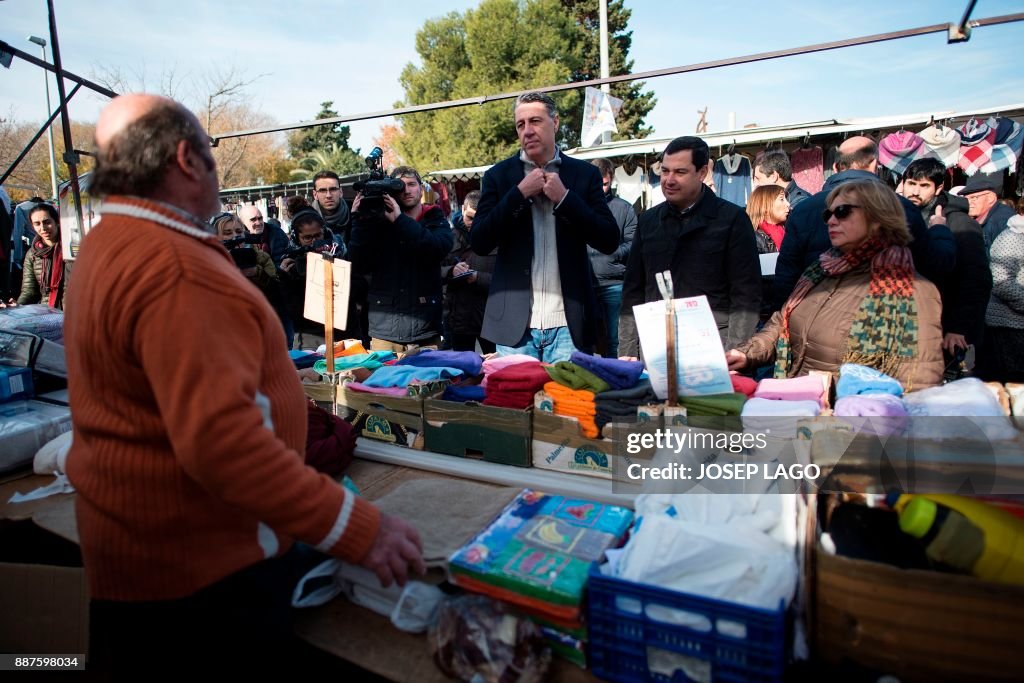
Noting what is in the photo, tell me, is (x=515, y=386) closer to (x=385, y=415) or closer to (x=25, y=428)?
(x=385, y=415)

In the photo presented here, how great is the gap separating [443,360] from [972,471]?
195cm

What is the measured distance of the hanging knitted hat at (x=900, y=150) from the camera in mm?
6711

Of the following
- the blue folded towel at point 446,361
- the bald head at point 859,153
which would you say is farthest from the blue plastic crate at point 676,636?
the bald head at point 859,153

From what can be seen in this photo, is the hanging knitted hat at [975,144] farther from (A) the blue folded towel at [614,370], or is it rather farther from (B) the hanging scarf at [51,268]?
(B) the hanging scarf at [51,268]

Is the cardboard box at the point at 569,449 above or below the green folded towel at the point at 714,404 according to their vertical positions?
below

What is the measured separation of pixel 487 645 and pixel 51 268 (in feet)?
19.4

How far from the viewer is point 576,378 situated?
2156 millimetres

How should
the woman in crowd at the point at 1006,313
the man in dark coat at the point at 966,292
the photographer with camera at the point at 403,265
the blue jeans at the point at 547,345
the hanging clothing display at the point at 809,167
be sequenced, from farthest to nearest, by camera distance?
1. the hanging clothing display at the point at 809,167
2. the woman in crowd at the point at 1006,313
3. the photographer with camera at the point at 403,265
4. the man in dark coat at the point at 966,292
5. the blue jeans at the point at 547,345

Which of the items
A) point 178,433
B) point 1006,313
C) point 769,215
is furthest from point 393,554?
point 1006,313

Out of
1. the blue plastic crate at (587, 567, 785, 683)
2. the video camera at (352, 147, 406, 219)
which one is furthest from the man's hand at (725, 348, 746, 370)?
the video camera at (352, 147, 406, 219)

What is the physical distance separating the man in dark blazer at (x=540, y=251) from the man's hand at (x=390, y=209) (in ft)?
1.71

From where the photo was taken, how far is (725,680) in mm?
1132

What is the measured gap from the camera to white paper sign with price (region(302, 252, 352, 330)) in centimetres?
260

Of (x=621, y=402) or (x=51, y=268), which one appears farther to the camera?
(x=51, y=268)
